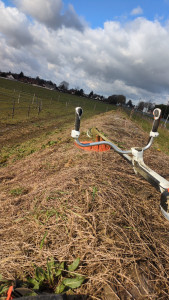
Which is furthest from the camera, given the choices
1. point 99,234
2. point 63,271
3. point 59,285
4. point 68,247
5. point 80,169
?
point 80,169

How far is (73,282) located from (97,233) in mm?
541

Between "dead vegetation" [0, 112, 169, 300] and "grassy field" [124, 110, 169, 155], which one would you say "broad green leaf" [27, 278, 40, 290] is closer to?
"dead vegetation" [0, 112, 169, 300]

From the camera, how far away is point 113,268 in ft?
5.09

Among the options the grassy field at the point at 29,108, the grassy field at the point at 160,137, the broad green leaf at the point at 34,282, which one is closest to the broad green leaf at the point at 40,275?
the broad green leaf at the point at 34,282

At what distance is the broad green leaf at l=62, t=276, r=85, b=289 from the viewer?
143 centimetres

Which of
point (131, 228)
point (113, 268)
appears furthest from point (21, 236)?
point (131, 228)

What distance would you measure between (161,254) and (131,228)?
1.28 ft

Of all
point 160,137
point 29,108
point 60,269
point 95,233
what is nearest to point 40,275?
point 60,269

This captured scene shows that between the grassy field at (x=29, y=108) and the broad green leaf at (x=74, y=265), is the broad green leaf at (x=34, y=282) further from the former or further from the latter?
the grassy field at (x=29, y=108)

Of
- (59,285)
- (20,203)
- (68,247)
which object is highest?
(68,247)

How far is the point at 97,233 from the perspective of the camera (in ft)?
6.19

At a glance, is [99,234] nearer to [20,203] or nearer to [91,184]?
[91,184]

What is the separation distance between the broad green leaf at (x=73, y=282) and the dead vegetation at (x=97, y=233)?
0.21ft

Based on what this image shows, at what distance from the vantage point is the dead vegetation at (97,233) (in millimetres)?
1506
